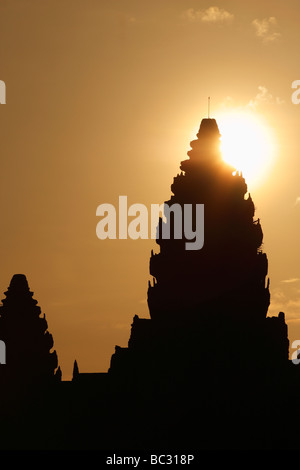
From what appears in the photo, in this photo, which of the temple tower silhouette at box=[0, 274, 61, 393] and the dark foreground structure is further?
the temple tower silhouette at box=[0, 274, 61, 393]

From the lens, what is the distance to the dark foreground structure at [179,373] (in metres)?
81.1

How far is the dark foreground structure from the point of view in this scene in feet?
266

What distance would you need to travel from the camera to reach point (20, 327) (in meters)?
85.5

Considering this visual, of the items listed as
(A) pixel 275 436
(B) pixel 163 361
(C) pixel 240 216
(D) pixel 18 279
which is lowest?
(A) pixel 275 436

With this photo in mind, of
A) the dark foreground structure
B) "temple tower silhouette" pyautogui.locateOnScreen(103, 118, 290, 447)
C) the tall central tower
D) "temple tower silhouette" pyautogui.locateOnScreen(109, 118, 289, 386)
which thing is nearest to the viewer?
the dark foreground structure

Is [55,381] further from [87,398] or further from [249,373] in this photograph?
[249,373]

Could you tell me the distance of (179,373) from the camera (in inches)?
3292

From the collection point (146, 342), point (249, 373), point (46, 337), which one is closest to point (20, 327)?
point (46, 337)

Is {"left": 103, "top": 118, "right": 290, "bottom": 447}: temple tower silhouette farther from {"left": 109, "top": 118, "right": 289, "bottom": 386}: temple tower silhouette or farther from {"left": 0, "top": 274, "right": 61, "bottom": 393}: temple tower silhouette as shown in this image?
{"left": 0, "top": 274, "right": 61, "bottom": 393}: temple tower silhouette

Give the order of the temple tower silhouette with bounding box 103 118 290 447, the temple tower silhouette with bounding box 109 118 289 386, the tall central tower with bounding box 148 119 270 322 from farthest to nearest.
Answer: the tall central tower with bounding box 148 119 270 322 → the temple tower silhouette with bounding box 109 118 289 386 → the temple tower silhouette with bounding box 103 118 290 447

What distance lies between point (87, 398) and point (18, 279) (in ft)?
30.9

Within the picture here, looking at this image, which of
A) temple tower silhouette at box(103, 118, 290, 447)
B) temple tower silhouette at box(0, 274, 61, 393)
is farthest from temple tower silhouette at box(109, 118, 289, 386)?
temple tower silhouette at box(0, 274, 61, 393)

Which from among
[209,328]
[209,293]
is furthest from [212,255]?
[209,328]

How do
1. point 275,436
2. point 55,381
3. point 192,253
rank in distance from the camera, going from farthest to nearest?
point 192,253, point 55,381, point 275,436
